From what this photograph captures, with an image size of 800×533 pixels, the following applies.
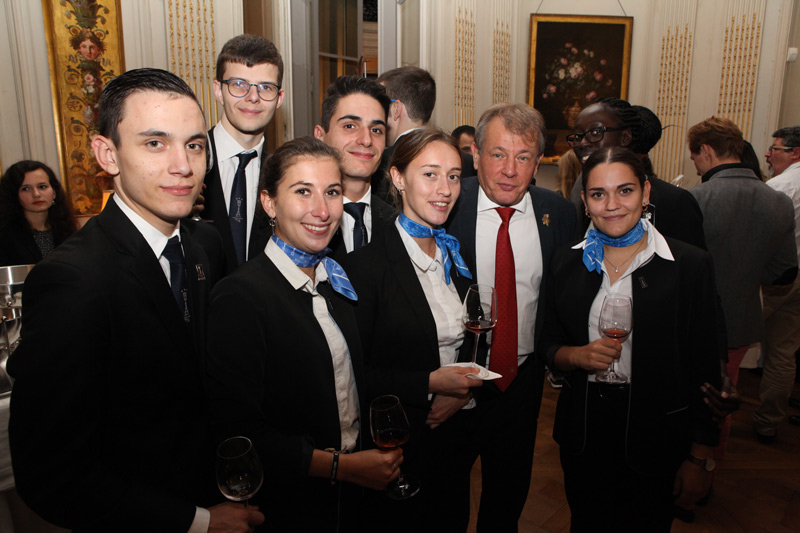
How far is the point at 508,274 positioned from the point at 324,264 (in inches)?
36.0

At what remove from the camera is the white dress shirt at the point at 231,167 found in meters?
2.23

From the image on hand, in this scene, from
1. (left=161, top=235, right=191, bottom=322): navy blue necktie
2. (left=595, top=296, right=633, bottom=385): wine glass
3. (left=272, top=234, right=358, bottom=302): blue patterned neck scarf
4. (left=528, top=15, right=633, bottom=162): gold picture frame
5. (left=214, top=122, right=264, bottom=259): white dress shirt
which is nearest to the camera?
(left=161, top=235, right=191, bottom=322): navy blue necktie

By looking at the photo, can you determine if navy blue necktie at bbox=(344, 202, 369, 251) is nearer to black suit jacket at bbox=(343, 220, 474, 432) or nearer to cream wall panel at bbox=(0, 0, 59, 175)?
black suit jacket at bbox=(343, 220, 474, 432)

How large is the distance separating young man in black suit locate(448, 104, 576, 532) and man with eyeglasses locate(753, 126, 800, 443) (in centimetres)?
259

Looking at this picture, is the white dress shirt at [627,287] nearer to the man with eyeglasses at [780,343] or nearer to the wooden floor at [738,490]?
the wooden floor at [738,490]

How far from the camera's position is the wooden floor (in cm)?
282

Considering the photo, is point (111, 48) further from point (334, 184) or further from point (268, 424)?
point (268, 424)

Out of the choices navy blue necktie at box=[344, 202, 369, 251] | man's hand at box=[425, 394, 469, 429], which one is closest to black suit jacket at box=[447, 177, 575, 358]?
navy blue necktie at box=[344, 202, 369, 251]

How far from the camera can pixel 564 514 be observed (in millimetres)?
2867

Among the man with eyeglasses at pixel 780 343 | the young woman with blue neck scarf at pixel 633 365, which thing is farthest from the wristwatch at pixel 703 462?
the man with eyeglasses at pixel 780 343

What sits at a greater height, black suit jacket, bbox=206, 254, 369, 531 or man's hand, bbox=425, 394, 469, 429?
black suit jacket, bbox=206, 254, 369, 531

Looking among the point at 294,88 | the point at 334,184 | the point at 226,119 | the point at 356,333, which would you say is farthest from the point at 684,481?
the point at 294,88

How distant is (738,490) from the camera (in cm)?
316

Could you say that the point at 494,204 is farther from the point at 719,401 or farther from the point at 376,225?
the point at 719,401
